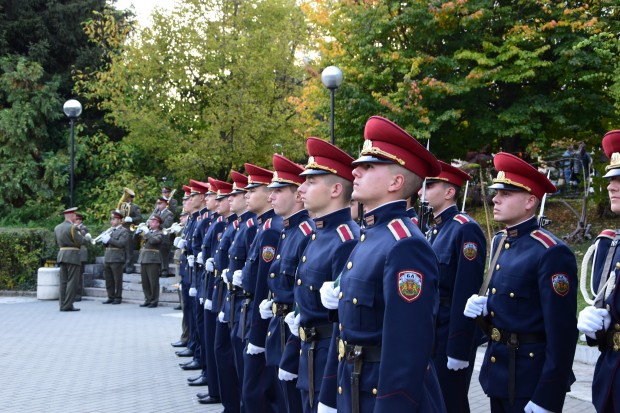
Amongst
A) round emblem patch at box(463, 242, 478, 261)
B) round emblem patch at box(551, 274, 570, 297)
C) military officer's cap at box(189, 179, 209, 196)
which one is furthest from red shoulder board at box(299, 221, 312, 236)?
military officer's cap at box(189, 179, 209, 196)

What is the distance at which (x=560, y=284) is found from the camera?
5027 mm

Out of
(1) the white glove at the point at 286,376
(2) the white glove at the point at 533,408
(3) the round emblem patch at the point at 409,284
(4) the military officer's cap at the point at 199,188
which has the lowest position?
(2) the white glove at the point at 533,408

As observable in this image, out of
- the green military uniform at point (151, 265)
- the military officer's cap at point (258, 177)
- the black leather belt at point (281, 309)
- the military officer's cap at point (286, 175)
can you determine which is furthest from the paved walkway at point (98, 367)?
the military officer's cap at point (286, 175)

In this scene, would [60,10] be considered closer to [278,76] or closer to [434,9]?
[278,76]

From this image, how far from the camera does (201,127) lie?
27.5 m

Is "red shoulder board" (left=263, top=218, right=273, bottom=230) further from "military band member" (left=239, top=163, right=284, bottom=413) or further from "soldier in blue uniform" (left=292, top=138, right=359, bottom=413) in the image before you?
"soldier in blue uniform" (left=292, top=138, right=359, bottom=413)

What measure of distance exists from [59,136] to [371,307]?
30513mm

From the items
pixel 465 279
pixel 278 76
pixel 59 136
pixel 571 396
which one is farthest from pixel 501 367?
pixel 59 136

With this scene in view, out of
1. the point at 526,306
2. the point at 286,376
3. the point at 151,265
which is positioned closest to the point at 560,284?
the point at 526,306

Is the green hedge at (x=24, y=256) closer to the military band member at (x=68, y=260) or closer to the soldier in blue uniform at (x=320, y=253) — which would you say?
the military band member at (x=68, y=260)

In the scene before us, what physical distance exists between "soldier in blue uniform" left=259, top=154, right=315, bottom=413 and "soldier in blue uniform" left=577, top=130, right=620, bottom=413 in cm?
200

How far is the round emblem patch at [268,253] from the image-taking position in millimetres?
6648

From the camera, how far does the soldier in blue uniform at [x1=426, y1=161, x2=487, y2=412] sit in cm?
588

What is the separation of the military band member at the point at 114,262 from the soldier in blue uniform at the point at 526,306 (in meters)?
16.4
